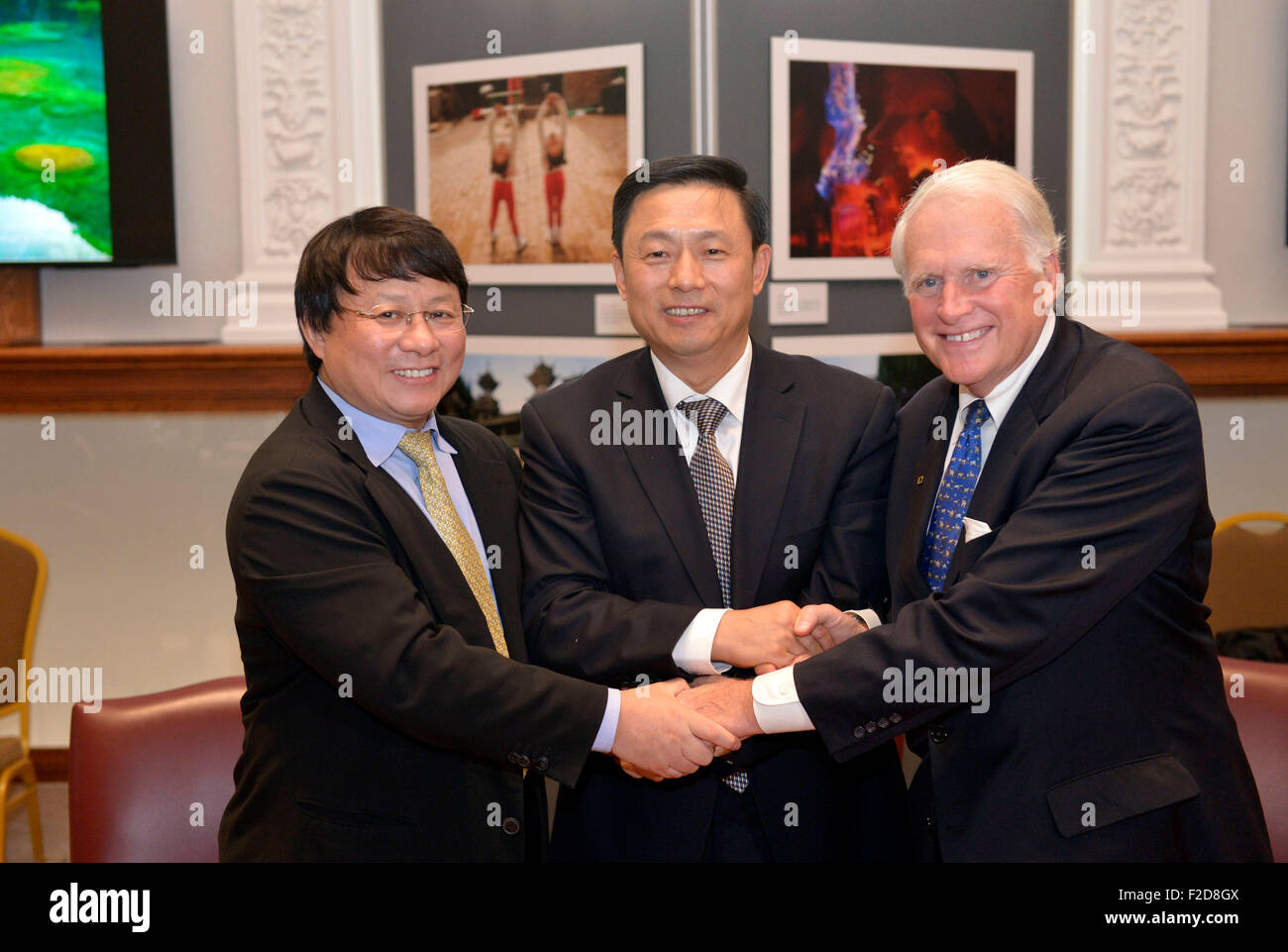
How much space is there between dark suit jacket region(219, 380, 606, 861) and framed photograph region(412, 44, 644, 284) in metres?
2.60

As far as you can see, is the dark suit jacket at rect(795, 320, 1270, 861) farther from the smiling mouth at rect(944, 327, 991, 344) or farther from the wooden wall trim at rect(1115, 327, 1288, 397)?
the wooden wall trim at rect(1115, 327, 1288, 397)

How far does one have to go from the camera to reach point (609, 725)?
1952 millimetres

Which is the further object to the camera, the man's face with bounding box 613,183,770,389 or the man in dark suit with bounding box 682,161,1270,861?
the man's face with bounding box 613,183,770,389


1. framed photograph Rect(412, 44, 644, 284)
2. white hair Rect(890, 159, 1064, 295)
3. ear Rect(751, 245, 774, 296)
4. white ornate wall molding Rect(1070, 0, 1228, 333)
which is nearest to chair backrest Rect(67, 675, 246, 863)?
ear Rect(751, 245, 774, 296)

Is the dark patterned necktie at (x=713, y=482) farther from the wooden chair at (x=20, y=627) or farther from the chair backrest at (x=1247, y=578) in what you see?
the wooden chair at (x=20, y=627)

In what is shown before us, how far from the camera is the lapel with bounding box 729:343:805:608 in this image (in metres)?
2.12

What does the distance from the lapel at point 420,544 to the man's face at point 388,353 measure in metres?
0.07

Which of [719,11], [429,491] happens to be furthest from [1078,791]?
[719,11]

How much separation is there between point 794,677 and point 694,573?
0.28 meters

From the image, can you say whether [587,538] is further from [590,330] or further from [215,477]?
[215,477]

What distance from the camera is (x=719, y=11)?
425cm

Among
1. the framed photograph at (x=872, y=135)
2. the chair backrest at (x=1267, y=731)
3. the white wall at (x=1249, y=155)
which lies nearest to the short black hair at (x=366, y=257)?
the chair backrest at (x=1267, y=731)

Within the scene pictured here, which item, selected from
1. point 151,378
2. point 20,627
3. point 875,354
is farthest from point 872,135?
point 20,627

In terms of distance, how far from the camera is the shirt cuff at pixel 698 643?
205 centimetres
